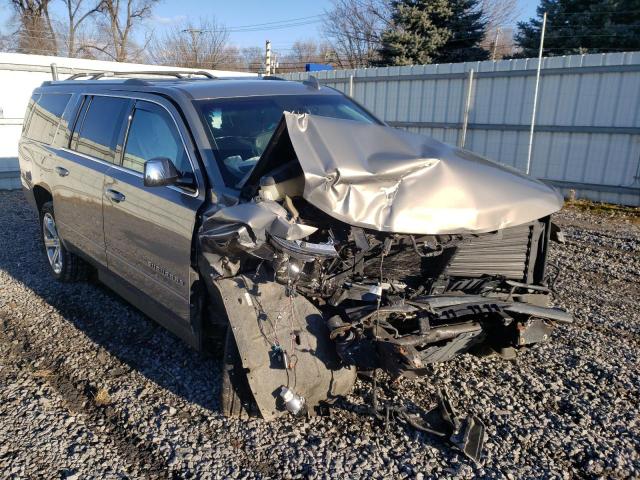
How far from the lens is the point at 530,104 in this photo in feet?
35.2

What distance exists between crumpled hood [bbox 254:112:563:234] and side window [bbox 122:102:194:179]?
906 millimetres

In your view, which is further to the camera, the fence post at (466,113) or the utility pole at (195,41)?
the utility pole at (195,41)

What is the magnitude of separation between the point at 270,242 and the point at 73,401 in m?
1.86

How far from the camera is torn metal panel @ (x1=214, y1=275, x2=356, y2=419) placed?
2.92 metres

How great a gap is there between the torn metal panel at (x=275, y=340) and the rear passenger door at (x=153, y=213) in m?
0.52

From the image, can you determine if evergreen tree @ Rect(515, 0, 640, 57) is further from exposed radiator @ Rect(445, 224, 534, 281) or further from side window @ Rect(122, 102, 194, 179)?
side window @ Rect(122, 102, 194, 179)

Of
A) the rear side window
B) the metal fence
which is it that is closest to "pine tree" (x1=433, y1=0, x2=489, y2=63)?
the metal fence

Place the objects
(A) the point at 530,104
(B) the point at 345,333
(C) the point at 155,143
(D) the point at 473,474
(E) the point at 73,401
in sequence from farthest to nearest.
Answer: (A) the point at 530,104
(C) the point at 155,143
(E) the point at 73,401
(B) the point at 345,333
(D) the point at 473,474

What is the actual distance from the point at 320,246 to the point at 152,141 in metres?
1.82

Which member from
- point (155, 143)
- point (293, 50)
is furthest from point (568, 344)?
point (293, 50)

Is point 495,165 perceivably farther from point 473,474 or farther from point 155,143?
point 155,143

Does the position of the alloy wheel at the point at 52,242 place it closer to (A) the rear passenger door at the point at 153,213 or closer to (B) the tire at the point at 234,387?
(A) the rear passenger door at the point at 153,213

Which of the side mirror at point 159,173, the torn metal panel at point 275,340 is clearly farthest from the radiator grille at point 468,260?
the side mirror at point 159,173

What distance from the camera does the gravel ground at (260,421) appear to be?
2.85 metres
